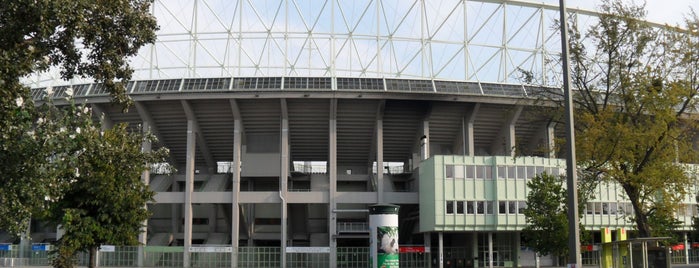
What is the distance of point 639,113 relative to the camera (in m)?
23.6

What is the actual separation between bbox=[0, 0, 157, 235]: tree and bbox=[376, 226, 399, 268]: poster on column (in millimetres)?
26804

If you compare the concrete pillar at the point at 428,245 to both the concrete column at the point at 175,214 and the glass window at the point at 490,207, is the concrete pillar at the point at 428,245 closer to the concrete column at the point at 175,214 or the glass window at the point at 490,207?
the glass window at the point at 490,207

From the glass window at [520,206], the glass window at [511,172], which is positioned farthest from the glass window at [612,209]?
the glass window at [511,172]

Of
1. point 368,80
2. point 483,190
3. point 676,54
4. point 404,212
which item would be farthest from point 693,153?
point 404,212

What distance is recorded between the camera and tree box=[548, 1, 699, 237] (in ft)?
74.8

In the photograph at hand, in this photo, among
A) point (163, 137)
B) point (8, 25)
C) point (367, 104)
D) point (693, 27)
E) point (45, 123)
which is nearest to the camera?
point (8, 25)

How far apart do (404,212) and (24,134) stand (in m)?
61.3

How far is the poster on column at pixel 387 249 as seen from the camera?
40.3 m

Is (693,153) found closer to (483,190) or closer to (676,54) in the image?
(676,54)

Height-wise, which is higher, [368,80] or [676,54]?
[368,80]

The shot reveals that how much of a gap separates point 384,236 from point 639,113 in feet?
65.3

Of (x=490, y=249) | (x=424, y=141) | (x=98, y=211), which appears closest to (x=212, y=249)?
(x=424, y=141)

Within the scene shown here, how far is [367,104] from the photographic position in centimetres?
6694

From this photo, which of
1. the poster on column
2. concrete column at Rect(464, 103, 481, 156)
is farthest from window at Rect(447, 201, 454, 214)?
the poster on column
